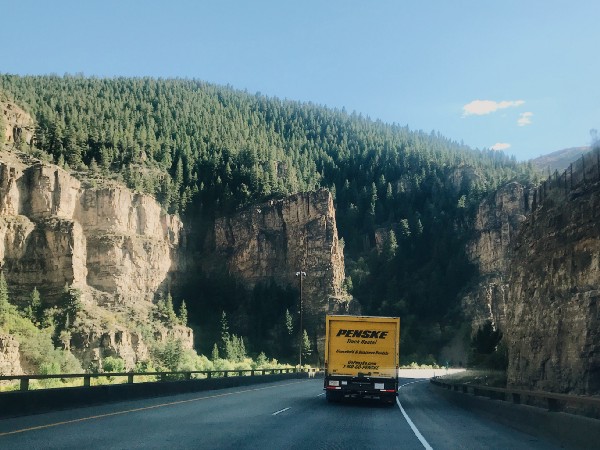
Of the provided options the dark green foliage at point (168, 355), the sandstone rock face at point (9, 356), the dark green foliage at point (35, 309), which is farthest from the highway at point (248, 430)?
the dark green foliage at point (35, 309)

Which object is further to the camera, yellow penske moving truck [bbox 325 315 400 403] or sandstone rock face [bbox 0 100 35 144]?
sandstone rock face [bbox 0 100 35 144]

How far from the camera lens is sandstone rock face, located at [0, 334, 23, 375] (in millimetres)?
72875

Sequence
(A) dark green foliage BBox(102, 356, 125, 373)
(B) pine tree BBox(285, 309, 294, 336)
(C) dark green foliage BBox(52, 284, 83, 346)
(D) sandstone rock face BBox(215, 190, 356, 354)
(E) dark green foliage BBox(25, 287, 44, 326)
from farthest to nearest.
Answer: (D) sandstone rock face BBox(215, 190, 356, 354) → (B) pine tree BBox(285, 309, 294, 336) → (E) dark green foliage BBox(25, 287, 44, 326) → (C) dark green foliage BBox(52, 284, 83, 346) → (A) dark green foliage BBox(102, 356, 125, 373)

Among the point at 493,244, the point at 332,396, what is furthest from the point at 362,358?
the point at 493,244

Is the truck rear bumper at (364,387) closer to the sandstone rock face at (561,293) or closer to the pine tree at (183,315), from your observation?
the sandstone rock face at (561,293)

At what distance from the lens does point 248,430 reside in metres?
13.4

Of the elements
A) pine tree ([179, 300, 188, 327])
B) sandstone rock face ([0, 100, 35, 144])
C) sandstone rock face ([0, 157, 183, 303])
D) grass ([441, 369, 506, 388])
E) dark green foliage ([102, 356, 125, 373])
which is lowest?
dark green foliage ([102, 356, 125, 373])

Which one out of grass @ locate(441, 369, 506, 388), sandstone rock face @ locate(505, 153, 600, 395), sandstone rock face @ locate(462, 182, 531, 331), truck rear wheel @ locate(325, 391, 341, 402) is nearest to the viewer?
truck rear wheel @ locate(325, 391, 341, 402)

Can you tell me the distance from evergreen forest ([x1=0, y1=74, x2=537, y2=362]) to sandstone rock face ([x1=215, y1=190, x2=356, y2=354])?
16.4 ft

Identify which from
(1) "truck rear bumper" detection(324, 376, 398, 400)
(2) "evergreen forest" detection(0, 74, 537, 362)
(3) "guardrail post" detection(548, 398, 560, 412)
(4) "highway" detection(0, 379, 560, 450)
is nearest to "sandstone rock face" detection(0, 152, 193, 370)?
(2) "evergreen forest" detection(0, 74, 537, 362)

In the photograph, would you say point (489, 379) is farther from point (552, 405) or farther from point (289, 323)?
point (289, 323)

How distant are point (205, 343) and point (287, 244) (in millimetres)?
28432

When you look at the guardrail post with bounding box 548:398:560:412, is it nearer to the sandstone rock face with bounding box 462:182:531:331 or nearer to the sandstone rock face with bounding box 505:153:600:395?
the sandstone rock face with bounding box 505:153:600:395

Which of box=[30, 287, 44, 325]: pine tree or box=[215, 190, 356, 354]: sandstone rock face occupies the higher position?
box=[215, 190, 356, 354]: sandstone rock face
